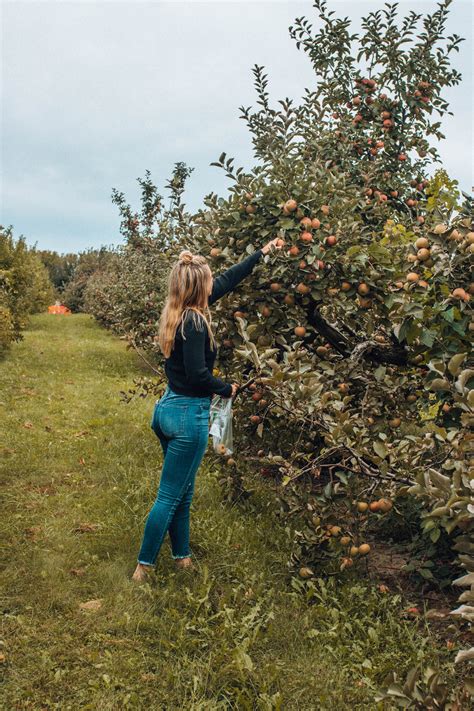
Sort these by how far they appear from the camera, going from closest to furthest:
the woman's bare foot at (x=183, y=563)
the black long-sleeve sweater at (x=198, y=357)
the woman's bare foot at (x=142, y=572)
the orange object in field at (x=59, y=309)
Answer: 1. the black long-sleeve sweater at (x=198, y=357)
2. the woman's bare foot at (x=142, y=572)
3. the woman's bare foot at (x=183, y=563)
4. the orange object in field at (x=59, y=309)

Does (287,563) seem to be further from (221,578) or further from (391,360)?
(391,360)

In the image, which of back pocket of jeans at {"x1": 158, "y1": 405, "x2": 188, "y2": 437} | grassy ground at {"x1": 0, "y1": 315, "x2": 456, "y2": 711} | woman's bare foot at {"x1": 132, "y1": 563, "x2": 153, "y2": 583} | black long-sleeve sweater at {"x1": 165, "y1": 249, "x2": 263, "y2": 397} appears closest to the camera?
grassy ground at {"x1": 0, "y1": 315, "x2": 456, "y2": 711}

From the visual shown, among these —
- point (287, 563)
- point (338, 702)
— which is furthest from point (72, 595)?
point (338, 702)

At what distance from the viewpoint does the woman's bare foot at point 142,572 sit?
3568 mm

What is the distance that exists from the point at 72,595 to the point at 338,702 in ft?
Answer: 5.03

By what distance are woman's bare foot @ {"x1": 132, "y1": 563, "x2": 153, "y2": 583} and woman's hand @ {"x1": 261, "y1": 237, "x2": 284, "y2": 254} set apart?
6.21ft

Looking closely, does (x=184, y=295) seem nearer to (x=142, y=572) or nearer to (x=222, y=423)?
(x=222, y=423)

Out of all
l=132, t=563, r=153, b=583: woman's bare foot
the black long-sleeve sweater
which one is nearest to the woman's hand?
the black long-sleeve sweater

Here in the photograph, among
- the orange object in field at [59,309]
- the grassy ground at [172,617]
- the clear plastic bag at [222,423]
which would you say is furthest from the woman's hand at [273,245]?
the orange object in field at [59,309]

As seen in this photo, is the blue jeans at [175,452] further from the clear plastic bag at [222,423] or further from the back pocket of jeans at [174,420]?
the clear plastic bag at [222,423]

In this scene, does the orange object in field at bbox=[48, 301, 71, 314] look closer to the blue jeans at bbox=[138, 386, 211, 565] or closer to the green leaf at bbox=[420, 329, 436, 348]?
the blue jeans at bbox=[138, 386, 211, 565]

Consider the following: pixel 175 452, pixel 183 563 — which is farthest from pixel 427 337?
pixel 183 563

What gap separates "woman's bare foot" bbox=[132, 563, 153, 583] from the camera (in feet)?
11.7

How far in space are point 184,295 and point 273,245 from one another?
701 mm
